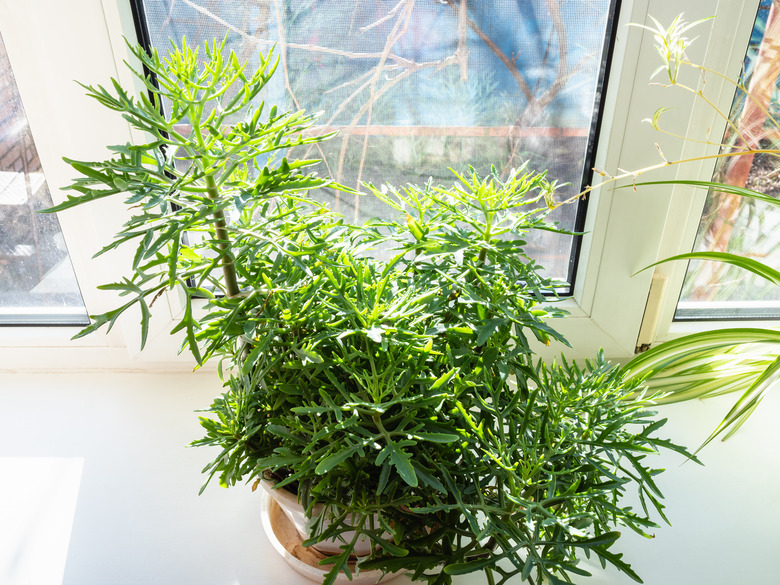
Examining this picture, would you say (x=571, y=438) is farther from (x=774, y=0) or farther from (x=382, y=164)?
(x=774, y=0)

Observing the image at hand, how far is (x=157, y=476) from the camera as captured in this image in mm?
860

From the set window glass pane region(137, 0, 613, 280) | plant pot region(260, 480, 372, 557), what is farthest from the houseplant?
plant pot region(260, 480, 372, 557)

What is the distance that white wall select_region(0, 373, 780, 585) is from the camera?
737 millimetres

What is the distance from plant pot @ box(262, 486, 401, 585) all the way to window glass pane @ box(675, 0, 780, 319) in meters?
0.70

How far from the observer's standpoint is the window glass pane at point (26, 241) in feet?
2.88

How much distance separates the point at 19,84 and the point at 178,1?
0.82 ft

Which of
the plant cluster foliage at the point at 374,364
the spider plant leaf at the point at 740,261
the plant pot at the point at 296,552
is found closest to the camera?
the plant cluster foliage at the point at 374,364

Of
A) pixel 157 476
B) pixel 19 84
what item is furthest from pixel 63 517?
pixel 19 84

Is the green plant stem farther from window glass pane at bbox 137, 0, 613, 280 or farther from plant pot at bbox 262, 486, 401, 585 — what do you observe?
window glass pane at bbox 137, 0, 613, 280

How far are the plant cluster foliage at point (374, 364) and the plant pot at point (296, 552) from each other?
2.3 inches

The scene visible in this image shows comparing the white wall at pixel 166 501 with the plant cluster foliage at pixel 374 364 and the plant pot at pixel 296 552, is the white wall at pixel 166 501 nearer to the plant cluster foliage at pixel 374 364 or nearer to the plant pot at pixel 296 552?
the plant pot at pixel 296 552

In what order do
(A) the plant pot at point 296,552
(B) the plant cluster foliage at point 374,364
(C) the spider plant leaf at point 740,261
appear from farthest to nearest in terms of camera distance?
1. (C) the spider plant leaf at point 740,261
2. (A) the plant pot at point 296,552
3. (B) the plant cluster foliage at point 374,364

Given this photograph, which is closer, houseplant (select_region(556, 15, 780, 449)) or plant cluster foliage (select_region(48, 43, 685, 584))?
plant cluster foliage (select_region(48, 43, 685, 584))

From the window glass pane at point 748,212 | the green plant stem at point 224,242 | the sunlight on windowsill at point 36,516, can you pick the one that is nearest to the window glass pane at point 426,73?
the window glass pane at point 748,212
